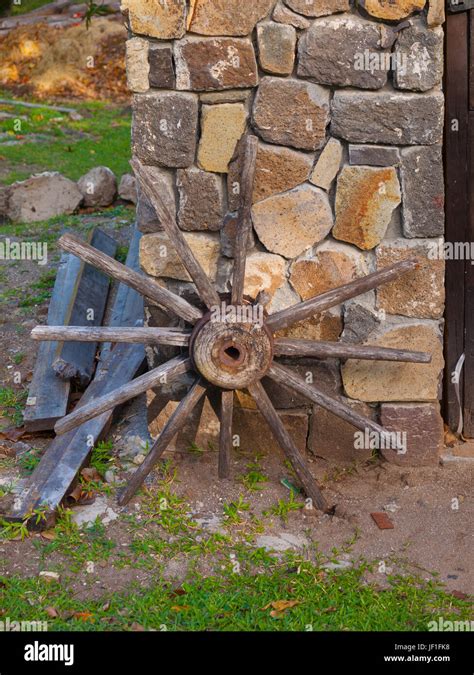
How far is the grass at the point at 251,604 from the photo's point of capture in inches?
132

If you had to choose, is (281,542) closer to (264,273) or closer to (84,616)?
(84,616)

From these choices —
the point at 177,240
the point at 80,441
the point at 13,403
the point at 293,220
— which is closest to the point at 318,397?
the point at 293,220

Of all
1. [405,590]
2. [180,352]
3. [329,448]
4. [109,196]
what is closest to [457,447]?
[329,448]

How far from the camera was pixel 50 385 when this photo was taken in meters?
4.92

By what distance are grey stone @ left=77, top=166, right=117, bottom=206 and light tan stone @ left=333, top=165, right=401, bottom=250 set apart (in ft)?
15.1

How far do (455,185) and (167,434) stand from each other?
1.75 metres

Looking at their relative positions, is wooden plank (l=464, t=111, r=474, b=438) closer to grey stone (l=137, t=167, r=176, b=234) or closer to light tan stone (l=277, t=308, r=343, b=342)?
light tan stone (l=277, t=308, r=343, b=342)

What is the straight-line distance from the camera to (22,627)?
10.9 feet

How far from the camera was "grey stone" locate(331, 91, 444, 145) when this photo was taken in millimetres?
3807

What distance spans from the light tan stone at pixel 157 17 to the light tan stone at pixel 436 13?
1.04m

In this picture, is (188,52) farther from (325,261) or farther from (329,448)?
(329,448)

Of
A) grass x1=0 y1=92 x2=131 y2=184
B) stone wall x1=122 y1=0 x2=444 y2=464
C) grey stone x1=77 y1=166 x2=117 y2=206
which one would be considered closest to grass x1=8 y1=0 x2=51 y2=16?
grass x1=0 y1=92 x2=131 y2=184

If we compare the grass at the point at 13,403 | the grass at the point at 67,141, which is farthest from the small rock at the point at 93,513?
the grass at the point at 67,141

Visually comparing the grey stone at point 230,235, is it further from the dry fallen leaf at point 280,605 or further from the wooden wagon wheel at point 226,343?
the dry fallen leaf at point 280,605
